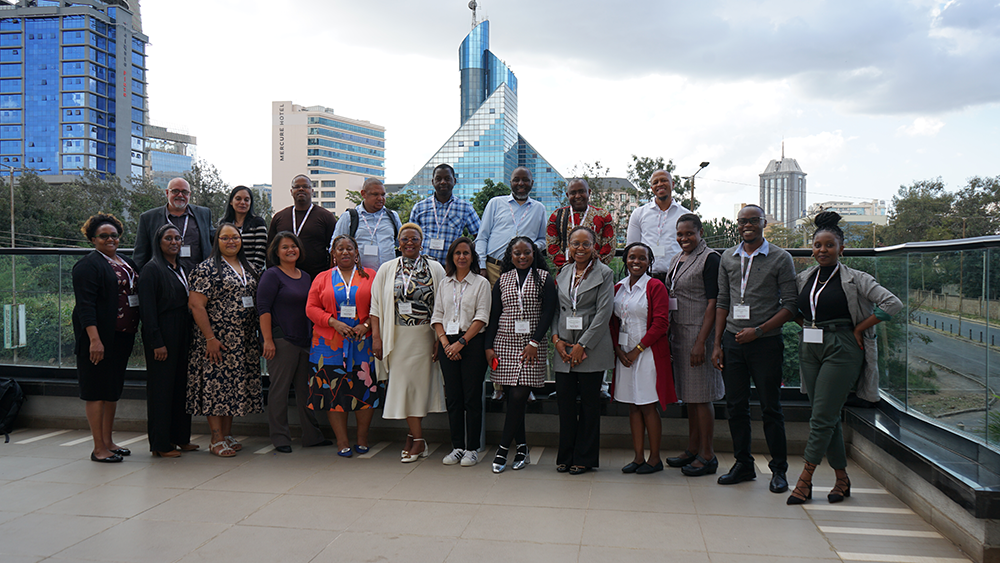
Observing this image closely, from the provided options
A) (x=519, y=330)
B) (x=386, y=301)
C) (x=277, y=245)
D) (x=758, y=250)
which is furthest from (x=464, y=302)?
(x=758, y=250)

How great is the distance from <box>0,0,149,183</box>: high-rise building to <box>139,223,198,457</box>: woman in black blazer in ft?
331

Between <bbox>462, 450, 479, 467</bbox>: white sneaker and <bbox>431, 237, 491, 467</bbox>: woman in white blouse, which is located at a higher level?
<bbox>431, 237, 491, 467</bbox>: woman in white blouse

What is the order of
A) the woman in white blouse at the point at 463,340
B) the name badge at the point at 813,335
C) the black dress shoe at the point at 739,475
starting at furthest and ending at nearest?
the woman in white blouse at the point at 463,340, the black dress shoe at the point at 739,475, the name badge at the point at 813,335

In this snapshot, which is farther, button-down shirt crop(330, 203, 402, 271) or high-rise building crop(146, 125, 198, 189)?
high-rise building crop(146, 125, 198, 189)

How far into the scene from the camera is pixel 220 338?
4938 mm

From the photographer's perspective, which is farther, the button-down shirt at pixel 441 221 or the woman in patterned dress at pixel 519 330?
the button-down shirt at pixel 441 221

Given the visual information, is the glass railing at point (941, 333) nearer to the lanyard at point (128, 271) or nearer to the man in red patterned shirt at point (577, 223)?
the lanyard at point (128, 271)

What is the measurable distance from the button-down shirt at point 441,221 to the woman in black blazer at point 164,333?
1.95 meters

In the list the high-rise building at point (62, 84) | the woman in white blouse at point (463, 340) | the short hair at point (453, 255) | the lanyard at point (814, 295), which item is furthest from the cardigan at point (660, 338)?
the high-rise building at point (62, 84)

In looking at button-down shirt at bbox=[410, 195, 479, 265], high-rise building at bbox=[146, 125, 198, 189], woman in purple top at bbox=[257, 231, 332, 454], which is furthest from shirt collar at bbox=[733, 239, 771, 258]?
high-rise building at bbox=[146, 125, 198, 189]

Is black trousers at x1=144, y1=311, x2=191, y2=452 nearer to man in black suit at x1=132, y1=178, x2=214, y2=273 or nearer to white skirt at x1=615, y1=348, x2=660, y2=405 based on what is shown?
man in black suit at x1=132, y1=178, x2=214, y2=273

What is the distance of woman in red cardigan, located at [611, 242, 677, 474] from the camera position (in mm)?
4312

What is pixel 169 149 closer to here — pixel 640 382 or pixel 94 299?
pixel 94 299

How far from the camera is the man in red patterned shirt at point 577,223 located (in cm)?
502
